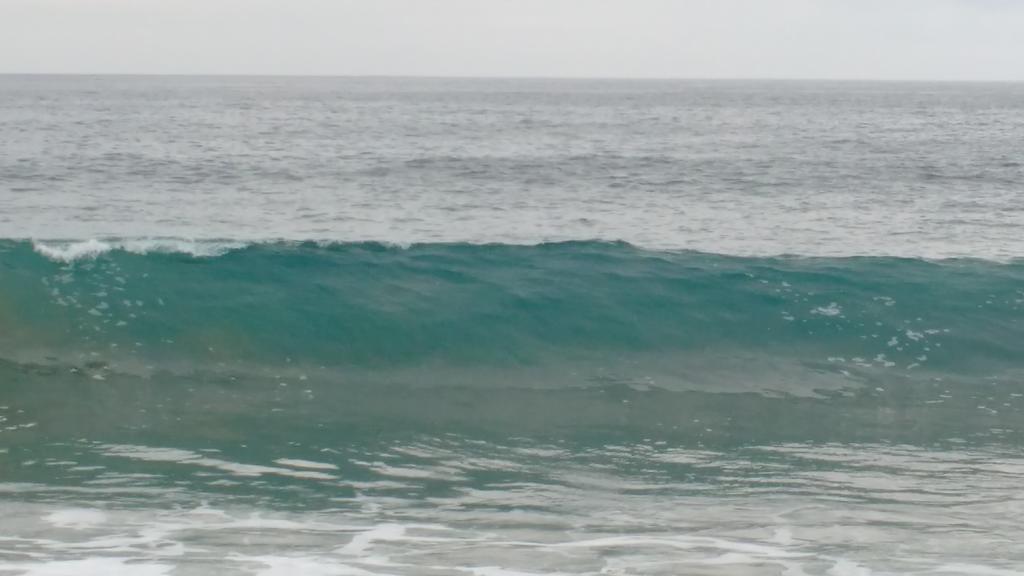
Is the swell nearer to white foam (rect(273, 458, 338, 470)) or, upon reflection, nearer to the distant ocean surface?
the distant ocean surface

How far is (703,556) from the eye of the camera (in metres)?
7.70

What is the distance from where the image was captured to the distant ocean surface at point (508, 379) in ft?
26.7

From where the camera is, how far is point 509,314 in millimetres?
16688

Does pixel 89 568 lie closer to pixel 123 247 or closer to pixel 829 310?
pixel 123 247

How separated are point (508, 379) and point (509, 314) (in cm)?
246

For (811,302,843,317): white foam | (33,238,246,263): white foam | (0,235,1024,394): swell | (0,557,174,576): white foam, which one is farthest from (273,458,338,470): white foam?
(811,302,843,317): white foam

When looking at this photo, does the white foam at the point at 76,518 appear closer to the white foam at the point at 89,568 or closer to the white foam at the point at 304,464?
the white foam at the point at 89,568

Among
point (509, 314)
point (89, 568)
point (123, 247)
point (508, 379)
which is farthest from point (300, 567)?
point (123, 247)

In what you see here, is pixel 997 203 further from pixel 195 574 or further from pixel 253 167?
pixel 195 574

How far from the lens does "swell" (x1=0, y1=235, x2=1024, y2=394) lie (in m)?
14.7

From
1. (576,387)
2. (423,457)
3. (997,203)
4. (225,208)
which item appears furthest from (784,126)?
(423,457)

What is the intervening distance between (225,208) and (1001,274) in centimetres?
1872

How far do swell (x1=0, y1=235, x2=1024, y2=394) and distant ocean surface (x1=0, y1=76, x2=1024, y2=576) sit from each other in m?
0.06

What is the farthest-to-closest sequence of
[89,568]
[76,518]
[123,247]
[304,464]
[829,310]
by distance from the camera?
[123,247] → [829,310] → [304,464] → [76,518] → [89,568]
